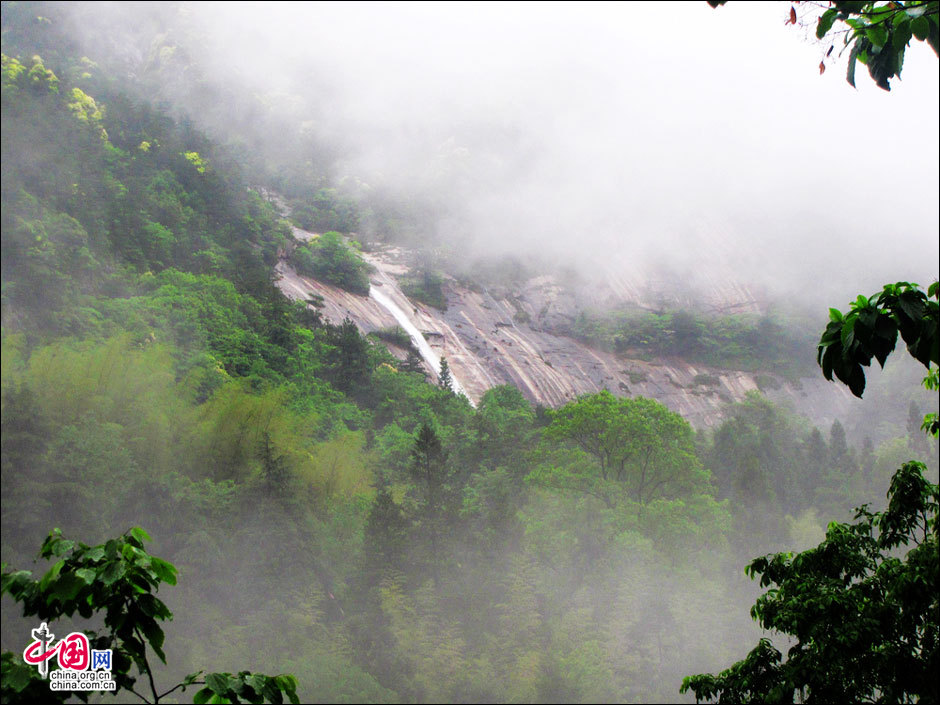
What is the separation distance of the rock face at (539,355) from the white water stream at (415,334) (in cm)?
19

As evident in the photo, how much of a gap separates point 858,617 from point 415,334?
107 ft

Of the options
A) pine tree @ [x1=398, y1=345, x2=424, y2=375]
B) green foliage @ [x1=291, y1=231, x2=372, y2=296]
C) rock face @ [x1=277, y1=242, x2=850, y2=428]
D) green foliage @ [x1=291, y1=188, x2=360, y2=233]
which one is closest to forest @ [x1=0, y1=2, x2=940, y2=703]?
pine tree @ [x1=398, y1=345, x2=424, y2=375]

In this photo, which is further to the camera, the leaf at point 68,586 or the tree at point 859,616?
the tree at point 859,616

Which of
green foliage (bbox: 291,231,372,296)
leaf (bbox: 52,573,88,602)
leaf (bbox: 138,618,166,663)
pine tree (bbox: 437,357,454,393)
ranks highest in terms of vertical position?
green foliage (bbox: 291,231,372,296)

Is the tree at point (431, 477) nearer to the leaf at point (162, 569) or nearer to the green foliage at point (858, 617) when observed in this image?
the green foliage at point (858, 617)

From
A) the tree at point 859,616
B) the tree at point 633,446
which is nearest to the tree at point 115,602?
the tree at point 859,616

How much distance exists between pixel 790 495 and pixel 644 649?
13.3 meters

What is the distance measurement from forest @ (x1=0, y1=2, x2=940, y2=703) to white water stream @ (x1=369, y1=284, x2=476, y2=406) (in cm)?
180

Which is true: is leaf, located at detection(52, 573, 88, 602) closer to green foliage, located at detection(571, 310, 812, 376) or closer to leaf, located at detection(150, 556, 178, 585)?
leaf, located at detection(150, 556, 178, 585)

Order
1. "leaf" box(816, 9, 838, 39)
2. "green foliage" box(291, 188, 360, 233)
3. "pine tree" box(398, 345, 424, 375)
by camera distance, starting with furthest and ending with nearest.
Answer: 1. "green foliage" box(291, 188, 360, 233)
2. "pine tree" box(398, 345, 424, 375)
3. "leaf" box(816, 9, 838, 39)

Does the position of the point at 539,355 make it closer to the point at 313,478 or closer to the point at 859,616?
the point at 313,478

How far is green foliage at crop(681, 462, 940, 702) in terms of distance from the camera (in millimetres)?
3264

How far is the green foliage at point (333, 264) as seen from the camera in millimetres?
35250

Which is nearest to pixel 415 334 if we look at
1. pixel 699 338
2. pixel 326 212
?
pixel 326 212
